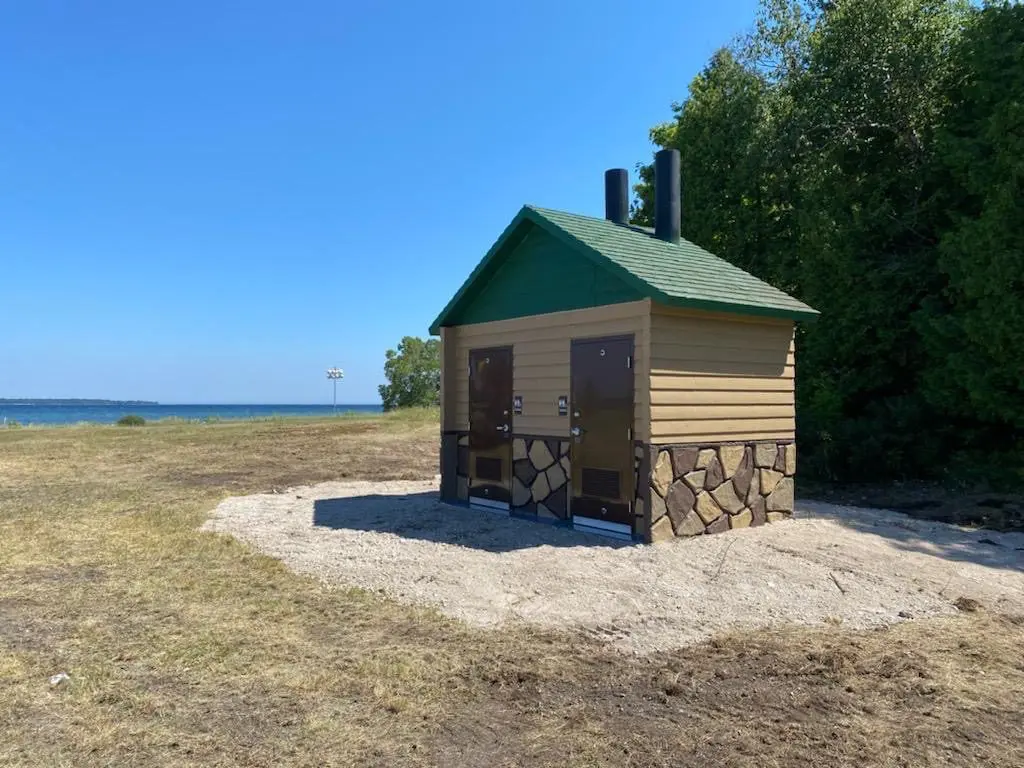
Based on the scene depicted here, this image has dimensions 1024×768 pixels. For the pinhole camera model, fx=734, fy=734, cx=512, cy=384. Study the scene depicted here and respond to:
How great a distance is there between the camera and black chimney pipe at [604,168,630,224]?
440 inches

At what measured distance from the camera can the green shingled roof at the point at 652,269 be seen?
26.1ft

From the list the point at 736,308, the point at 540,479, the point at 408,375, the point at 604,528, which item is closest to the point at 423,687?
the point at 604,528

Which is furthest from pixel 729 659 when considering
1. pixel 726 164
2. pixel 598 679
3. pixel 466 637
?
pixel 726 164

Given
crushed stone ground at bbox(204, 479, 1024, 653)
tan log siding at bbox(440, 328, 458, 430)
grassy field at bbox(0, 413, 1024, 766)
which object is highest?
tan log siding at bbox(440, 328, 458, 430)

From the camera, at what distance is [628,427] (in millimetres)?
8039

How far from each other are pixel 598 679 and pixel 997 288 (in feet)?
34.5

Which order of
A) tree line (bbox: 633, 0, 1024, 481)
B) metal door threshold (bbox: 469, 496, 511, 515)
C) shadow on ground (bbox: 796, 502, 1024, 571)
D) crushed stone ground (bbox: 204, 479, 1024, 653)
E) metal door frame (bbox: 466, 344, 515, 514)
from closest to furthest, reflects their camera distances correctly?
crushed stone ground (bbox: 204, 479, 1024, 653) < shadow on ground (bbox: 796, 502, 1024, 571) < metal door frame (bbox: 466, 344, 515, 514) < metal door threshold (bbox: 469, 496, 511, 515) < tree line (bbox: 633, 0, 1024, 481)

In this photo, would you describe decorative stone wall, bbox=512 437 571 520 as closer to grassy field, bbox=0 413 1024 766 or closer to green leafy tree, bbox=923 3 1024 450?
grassy field, bbox=0 413 1024 766

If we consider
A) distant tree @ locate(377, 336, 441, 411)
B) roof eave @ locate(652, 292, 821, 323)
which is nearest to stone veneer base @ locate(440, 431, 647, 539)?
roof eave @ locate(652, 292, 821, 323)

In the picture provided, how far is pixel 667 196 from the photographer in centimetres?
1026

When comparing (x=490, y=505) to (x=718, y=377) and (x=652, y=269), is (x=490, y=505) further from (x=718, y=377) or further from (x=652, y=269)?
(x=652, y=269)

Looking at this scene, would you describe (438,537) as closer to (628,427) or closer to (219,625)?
(628,427)

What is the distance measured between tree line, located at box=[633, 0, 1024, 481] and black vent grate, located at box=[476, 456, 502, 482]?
6435mm

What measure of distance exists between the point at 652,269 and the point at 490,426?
3.23 meters
